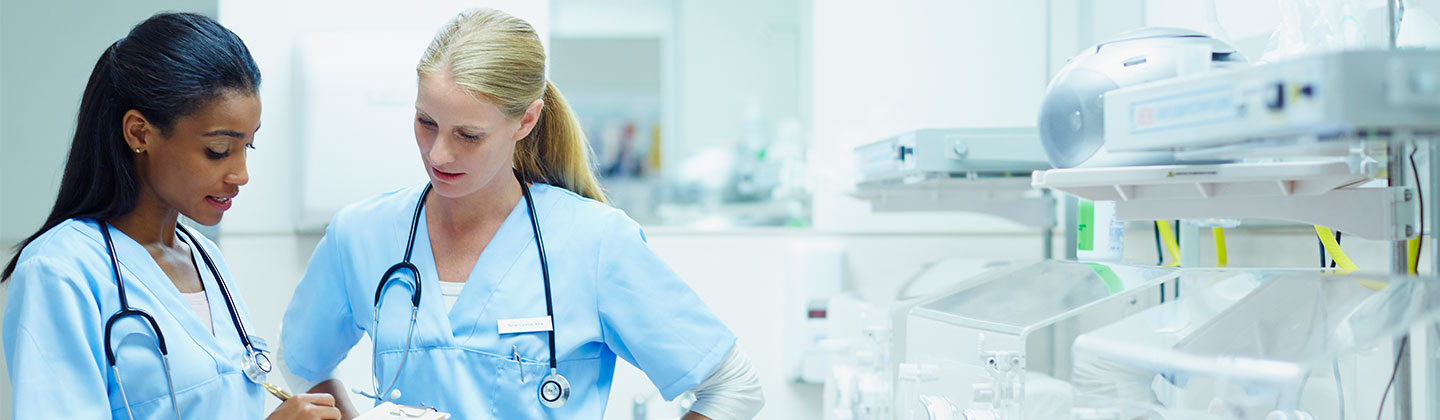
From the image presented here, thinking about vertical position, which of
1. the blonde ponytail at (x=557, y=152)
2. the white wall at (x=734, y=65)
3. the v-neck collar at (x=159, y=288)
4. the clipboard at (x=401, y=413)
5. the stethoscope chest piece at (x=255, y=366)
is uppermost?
the white wall at (x=734, y=65)

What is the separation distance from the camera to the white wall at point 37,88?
2264 millimetres

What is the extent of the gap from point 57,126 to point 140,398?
140cm

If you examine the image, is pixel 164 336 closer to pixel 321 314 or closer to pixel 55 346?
pixel 55 346

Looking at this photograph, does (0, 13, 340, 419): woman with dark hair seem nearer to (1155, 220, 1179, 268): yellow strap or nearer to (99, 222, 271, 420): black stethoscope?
(99, 222, 271, 420): black stethoscope

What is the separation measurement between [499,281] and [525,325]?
0.26 ft

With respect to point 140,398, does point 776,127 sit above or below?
above

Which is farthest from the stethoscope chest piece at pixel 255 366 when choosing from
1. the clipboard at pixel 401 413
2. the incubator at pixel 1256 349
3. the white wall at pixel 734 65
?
the white wall at pixel 734 65

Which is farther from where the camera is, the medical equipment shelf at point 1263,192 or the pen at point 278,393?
the pen at point 278,393

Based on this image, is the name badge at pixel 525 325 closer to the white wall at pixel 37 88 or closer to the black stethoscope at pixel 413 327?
the black stethoscope at pixel 413 327

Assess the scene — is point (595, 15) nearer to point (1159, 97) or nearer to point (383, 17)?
point (383, 17)

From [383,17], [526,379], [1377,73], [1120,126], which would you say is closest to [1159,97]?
[1120,126]

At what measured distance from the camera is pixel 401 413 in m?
1.25

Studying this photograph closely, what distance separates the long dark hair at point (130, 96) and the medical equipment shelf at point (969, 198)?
121cm

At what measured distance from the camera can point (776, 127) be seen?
4512mm
